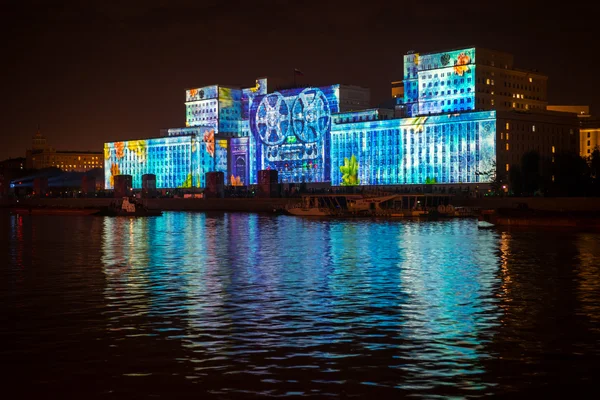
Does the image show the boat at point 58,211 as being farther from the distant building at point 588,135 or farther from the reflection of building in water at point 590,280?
the distant building at point 588,135

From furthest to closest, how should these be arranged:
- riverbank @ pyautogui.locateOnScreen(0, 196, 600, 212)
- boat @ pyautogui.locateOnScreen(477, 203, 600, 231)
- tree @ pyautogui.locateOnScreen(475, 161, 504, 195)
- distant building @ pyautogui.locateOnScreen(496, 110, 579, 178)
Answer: distant building @ pyautogui.locateOnScreen(496, 110, 579, 178)
tree @ pyautogui.locateOnScreen(475, 161, 504, 195)
riverbank @ pyautogui.locateOnScreen(0, 196, 600, 212)
boat @ pyautogui.locateOnScreen(477, 203, 600, 231)

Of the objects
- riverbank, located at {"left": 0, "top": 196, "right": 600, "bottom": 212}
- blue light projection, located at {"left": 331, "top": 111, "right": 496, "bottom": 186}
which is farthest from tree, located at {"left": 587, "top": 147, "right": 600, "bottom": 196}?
blue light projection, located at {"left": 331, "top": 111, "right": 496, "bottom": 186}

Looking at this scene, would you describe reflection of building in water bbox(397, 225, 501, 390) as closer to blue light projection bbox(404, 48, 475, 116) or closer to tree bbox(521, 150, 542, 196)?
tree bbox(521, 150, 542, 196)

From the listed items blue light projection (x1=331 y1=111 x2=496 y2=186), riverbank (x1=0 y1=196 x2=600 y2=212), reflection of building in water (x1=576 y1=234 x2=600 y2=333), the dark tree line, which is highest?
blue light projection (x1=331 y1=111 x2=496 y2=186)

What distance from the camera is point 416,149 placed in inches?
6949

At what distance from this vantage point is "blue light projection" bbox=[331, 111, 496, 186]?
163 meters

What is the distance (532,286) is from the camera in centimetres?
3569

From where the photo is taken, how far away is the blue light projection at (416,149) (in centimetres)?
16300

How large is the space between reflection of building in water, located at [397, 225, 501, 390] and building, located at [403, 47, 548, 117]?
409ft

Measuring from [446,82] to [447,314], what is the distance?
15448 cm

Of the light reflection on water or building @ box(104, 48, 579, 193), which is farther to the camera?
building @ box(104, 48, 579, 193)

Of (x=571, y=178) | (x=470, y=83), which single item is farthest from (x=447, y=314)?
(x=470, y=83)

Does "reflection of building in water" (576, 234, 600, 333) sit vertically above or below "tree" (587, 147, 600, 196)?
below

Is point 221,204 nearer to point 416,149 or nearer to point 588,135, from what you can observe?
point 416,149
